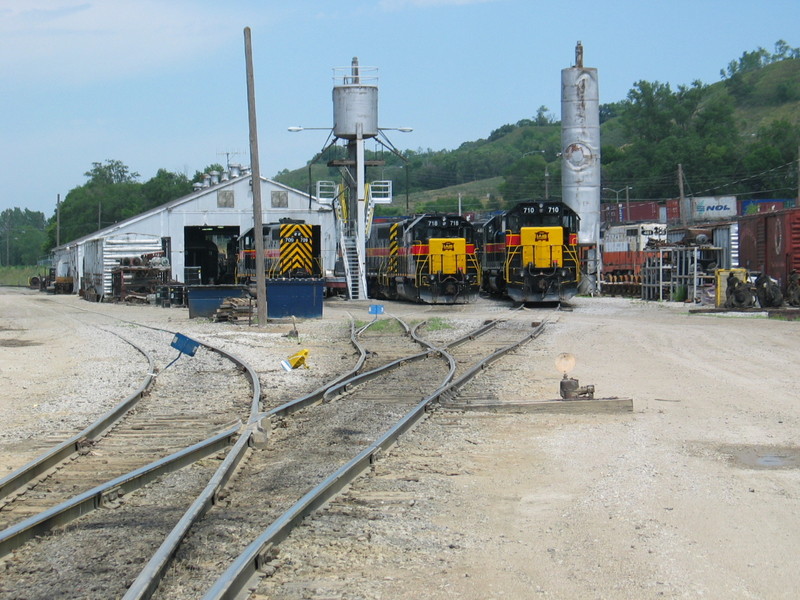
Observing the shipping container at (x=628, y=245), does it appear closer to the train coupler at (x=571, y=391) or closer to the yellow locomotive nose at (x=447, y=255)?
the yellow locomotive nose at (x=447, y=255)

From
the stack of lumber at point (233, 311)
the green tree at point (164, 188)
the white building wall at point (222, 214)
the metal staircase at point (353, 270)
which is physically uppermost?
the green tree at point (164, 188)

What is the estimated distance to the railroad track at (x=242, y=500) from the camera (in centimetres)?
517

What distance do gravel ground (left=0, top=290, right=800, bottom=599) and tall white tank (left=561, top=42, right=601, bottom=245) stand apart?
1107 inches

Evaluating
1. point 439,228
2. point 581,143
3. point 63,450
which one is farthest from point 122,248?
point 63,450

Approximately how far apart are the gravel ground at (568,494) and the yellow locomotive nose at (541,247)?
50.9 feet

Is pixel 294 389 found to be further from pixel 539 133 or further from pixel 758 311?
pixel 539 133

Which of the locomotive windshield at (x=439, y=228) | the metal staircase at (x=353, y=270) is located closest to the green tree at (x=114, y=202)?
the metal staircase at (x=353, y=270)

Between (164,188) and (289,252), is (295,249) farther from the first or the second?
(164,188)

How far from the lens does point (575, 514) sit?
667 centimetres

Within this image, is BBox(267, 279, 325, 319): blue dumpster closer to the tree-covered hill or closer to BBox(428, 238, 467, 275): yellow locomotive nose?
BBox(428, 238, 467, 275): yellow locomotive nose

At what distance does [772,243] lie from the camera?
1213 inches

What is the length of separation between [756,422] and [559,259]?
858 inches

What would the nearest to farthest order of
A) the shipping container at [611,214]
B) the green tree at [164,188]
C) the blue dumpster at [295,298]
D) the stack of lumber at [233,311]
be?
the stack of lumber at [233,311]
the blue dumpster at [295,298]
the shipping container at [611,214]
the green tree at [164,188]

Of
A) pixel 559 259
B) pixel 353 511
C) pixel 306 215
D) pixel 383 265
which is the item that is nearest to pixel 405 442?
pixel 353 511
